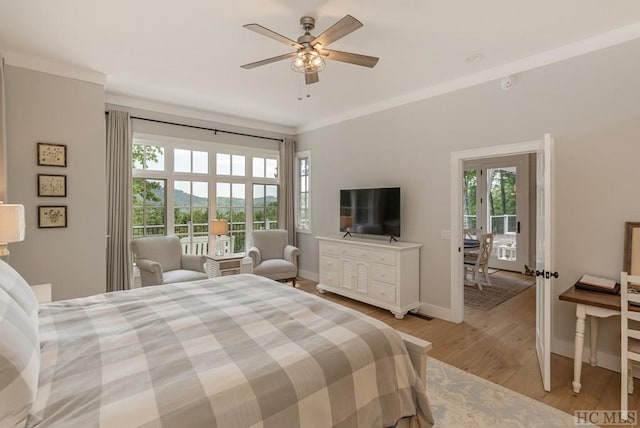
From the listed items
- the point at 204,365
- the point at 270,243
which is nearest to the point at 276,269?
the point at 270,243

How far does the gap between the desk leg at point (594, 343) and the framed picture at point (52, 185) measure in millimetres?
5289

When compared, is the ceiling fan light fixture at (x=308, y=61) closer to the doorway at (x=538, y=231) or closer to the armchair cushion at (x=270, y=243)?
the doorway at (x=538, y=231)

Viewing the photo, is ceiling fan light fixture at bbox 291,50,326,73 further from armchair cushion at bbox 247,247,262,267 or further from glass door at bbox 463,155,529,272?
glass door at bbox 463,155,529,272

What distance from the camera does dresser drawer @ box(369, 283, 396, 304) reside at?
3.96m

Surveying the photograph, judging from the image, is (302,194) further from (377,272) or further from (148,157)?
(148,157)

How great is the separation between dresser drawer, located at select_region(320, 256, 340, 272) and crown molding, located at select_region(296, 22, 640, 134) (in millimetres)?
2259

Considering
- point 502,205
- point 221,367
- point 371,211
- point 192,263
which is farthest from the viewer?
point 502,205

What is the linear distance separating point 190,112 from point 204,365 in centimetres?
447

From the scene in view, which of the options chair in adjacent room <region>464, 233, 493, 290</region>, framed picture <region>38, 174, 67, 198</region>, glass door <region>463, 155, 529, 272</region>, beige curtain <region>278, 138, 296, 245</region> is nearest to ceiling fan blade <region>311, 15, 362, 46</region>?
framed picture <region>38, 174, 67, 198</region>

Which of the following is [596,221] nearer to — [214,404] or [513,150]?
[513,150]

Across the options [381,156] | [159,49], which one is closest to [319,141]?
[381,156]

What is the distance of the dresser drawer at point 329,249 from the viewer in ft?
15.5

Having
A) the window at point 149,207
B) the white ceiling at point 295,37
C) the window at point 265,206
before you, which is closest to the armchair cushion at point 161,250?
the window at point 149,207

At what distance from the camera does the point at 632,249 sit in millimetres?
2537
